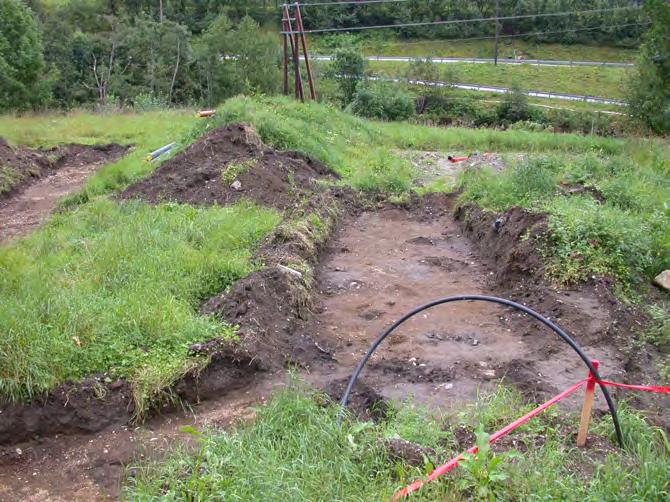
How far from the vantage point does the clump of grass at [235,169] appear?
938 centimetres

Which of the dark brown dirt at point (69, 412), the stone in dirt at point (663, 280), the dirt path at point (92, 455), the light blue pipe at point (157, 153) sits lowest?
the stone in dirt at point (663, 280)

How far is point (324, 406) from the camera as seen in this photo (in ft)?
14.9

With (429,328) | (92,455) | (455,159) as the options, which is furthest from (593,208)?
(455,159)

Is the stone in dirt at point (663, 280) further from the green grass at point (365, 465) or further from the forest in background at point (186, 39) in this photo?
the forest in background at point (186, 39)

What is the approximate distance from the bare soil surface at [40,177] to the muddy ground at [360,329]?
192 centimetres

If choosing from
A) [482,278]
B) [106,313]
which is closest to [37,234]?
[106,313]

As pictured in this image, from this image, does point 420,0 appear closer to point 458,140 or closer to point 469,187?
point 458,140

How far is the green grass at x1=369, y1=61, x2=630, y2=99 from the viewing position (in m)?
41.1

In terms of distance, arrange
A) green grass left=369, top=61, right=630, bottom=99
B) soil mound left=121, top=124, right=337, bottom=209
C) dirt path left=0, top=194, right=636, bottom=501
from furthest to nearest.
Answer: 1. green grass left=369, top=61, right=630, bottom=99
2. soil mound left=121, top=124, right=337, bottom=209
3. dirt path left=0, top=194, right=636, bottom=501

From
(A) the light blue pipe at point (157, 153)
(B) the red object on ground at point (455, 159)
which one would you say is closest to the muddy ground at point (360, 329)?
(A) the light blue pipe at point (157, 153)

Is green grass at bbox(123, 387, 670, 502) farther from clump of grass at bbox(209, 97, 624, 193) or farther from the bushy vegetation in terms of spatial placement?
clump of grass at bbox(209, 97, 624, 193)

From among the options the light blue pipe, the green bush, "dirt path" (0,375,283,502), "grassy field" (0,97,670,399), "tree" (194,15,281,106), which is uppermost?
"tree" (194,15,281,106)

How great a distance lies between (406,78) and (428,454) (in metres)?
36.9

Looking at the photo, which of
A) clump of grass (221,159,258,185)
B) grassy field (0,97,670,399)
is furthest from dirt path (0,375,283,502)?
clump of grass (221,159,258,185)
